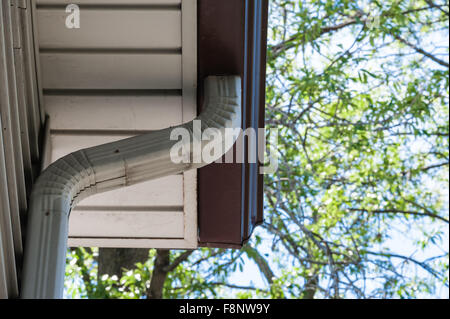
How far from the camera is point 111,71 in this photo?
2457 mm

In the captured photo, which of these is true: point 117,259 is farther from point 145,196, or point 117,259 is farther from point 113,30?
point 113,30

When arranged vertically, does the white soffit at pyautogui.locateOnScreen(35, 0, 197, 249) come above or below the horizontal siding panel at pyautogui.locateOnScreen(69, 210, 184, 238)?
above

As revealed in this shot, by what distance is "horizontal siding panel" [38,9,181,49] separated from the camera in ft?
7.74

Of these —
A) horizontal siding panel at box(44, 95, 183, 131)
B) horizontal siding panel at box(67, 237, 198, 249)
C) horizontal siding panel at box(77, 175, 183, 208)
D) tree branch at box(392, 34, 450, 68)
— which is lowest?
horizontal siding panel at box(67, 237, 198, 249)

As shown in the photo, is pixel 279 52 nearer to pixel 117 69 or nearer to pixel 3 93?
pixel 117 69

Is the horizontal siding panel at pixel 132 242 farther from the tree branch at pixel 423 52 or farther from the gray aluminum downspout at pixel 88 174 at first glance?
the tree branch at pixel 423 52

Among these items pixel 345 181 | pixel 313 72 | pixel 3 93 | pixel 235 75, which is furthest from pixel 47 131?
pixel 345 181

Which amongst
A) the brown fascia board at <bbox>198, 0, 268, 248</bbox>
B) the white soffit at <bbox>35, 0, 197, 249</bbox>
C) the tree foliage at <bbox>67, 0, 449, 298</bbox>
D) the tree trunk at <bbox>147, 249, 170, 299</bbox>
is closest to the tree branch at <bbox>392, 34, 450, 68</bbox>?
the tree foliage at <bbox>67, 0, 449, 298</bbox>

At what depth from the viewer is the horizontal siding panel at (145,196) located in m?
2.74

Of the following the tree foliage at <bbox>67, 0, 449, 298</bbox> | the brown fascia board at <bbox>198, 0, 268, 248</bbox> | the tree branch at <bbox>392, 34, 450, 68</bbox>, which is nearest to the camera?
the brown fascia board at <bbox>198, 0, 268, 248</bbox>

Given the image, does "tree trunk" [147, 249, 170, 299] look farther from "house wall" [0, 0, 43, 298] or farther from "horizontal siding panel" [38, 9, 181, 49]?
"horizontal siding panel" [38, 9, 181, 49]

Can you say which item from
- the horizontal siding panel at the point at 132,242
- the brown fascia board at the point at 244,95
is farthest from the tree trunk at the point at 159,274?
the brown fascia board at the point at 244,95

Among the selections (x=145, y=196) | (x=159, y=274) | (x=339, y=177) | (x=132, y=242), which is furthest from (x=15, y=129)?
(x=339, y=177)

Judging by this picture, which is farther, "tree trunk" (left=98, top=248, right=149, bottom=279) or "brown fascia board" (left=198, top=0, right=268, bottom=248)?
"tree trunk" (left=98, top=248, right=149, bottom=279)
